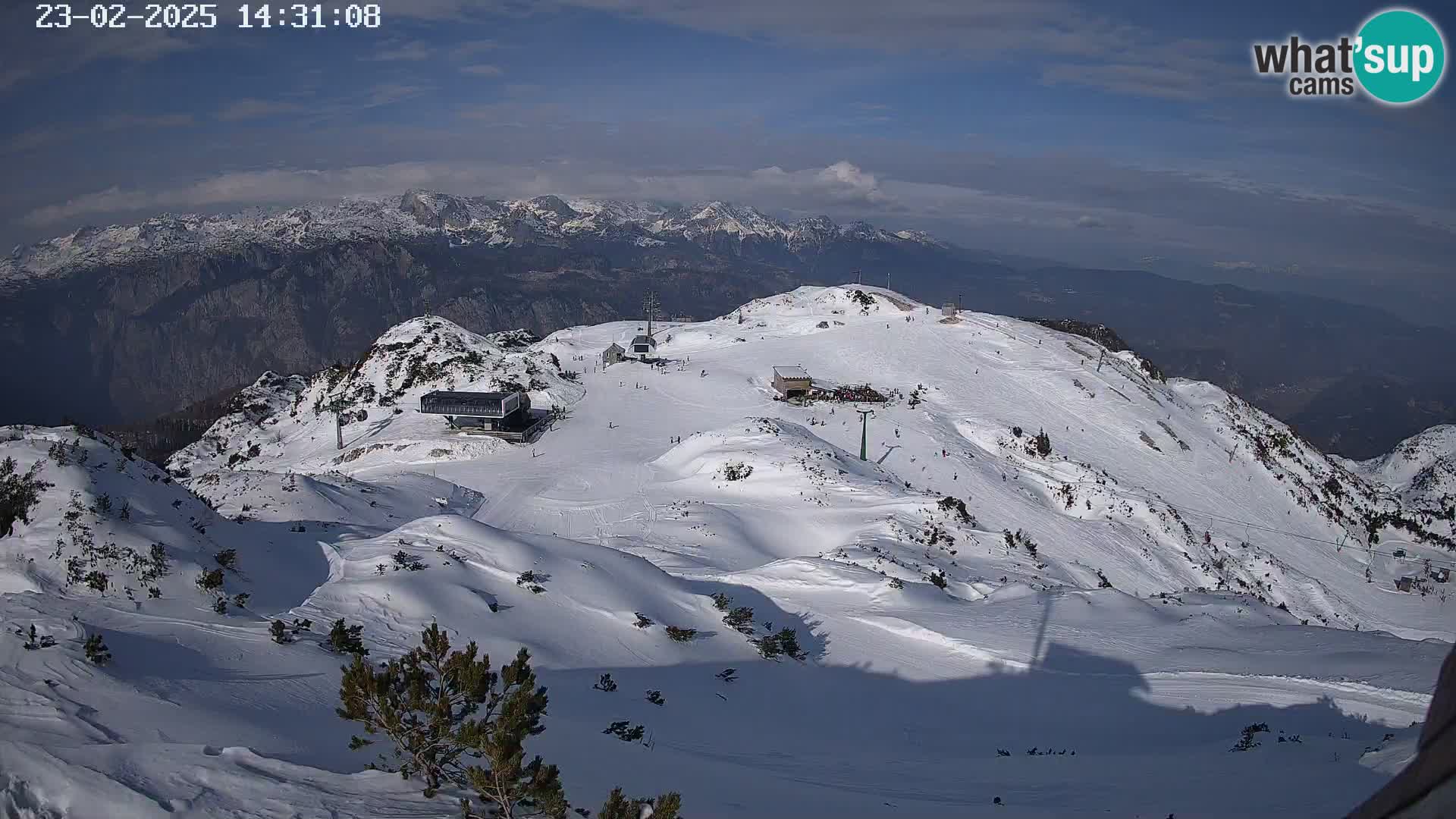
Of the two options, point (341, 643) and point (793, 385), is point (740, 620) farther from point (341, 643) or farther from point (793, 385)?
point (793, 385)

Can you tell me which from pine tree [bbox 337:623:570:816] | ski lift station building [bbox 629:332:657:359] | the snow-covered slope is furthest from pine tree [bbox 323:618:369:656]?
the snow-covered slope

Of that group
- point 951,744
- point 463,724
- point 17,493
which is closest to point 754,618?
point 951,744

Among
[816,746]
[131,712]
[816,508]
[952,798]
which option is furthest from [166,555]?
[816,508]

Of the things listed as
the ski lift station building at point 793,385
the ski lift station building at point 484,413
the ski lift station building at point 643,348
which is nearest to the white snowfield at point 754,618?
the ski lift station building at point 484,413

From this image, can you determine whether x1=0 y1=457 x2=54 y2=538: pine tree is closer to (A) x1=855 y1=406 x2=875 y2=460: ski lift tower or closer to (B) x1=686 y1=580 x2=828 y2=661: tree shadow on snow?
(B) x1=686 y1=580 x2=828 y2=661: tree shadow on snow

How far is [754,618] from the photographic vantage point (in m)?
18.6

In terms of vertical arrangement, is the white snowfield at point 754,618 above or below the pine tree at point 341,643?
below

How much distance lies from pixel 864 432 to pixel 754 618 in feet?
77.0

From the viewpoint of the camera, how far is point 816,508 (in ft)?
102

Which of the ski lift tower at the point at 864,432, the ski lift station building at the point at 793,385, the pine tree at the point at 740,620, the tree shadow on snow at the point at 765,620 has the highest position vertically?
the pine tree at the point at 740,620

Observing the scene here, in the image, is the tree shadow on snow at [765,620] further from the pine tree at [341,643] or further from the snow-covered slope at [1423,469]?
the snow-covered slope at [1423,469]

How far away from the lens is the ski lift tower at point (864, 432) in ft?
132

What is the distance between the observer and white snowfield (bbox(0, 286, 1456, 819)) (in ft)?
27.5

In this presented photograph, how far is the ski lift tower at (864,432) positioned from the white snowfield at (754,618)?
73cm
